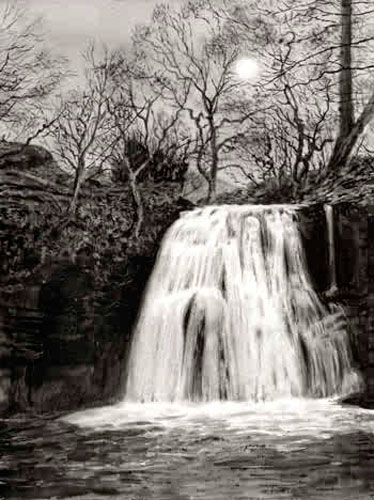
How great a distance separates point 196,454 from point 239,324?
3.14m

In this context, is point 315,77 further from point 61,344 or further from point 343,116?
point 61,344

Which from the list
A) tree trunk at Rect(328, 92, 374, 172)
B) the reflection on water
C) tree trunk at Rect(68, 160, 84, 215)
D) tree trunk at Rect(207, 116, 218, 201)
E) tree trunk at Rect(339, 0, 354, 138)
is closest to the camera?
the reflection on water

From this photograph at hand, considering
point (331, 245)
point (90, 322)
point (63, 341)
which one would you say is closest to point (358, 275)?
point (331, 245)

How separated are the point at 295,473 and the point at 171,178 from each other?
→ 917cm

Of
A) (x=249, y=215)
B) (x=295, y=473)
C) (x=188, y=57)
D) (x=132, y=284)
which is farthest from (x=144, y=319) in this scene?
(x=188, y=57)

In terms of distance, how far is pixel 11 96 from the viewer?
10.6 m

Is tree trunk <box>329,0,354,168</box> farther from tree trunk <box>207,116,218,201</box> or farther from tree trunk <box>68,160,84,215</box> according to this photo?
tree trunk <box>68,160,84,215</box>

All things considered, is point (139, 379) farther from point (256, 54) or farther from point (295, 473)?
point (256, 54)

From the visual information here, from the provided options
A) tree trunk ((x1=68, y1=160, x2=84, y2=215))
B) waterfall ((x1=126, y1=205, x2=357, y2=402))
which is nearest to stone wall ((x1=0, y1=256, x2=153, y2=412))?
waterfall ((x1=126, y1=205, x2=357, y2=402))

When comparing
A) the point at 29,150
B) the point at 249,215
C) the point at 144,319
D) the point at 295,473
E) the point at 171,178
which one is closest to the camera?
the point at 295,473

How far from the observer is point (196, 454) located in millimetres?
5906

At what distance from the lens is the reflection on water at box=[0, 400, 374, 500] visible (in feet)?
16.4

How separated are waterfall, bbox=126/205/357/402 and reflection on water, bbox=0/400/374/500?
50 centimetres

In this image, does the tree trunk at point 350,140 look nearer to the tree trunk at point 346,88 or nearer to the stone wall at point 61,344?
the tree trunk at point 346,88
